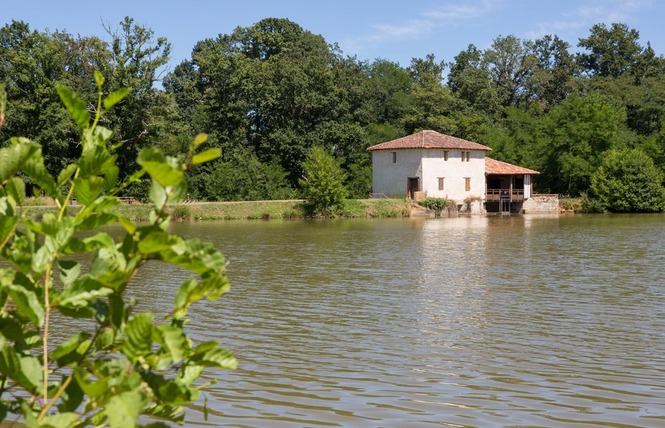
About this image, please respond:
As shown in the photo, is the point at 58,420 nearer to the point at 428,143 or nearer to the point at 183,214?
the point at 183,214

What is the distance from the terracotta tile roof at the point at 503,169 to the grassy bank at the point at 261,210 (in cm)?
1008

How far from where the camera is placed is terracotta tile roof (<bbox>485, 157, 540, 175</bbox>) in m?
68.2

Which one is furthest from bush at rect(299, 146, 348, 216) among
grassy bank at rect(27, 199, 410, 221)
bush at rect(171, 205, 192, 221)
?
bush at rect(171, 205, 192, 221)

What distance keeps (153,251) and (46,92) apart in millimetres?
60933

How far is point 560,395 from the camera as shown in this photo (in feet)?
33.2

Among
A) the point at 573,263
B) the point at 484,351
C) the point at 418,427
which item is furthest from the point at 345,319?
the point at 573,263

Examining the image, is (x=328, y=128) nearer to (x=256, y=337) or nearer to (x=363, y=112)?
(x=363, y=112)

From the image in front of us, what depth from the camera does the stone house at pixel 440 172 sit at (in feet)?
215

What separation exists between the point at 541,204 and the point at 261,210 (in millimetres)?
23621

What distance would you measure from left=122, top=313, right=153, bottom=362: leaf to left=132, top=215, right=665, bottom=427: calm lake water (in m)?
6.31

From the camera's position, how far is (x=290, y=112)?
70000 millimetres

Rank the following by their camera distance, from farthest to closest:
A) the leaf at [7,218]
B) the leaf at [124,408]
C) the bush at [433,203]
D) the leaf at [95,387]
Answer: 1. the bush at [433,203]
2. the leaf at [7,218]
3. the leaf at [95,387]
4. the leaf at [124,408]

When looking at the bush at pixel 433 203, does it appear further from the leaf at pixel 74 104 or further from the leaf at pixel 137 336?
the leaf at pixel 137 336

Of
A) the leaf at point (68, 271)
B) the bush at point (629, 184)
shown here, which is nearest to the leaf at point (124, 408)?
the leaf at point (68, 271)
